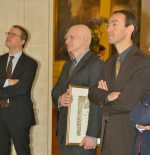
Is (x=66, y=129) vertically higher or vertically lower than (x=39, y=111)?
higher

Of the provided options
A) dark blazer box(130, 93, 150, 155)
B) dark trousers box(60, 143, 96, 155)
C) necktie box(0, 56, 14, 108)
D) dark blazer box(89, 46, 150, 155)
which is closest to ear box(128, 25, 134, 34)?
dark blazer box(89, 46, 150, 155)

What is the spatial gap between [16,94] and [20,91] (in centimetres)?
6

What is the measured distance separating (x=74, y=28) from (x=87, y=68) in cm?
44

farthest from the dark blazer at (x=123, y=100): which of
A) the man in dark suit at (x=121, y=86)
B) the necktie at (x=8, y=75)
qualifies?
the necktie at (x=8, y=75)

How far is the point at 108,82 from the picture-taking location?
3.38 m

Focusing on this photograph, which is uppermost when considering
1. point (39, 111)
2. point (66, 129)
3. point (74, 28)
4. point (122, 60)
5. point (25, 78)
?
point (74, 28)

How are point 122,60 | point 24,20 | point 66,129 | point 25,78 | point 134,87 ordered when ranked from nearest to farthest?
point 134,87, point 122,60, point 66,129, point 25,78, point 24,20

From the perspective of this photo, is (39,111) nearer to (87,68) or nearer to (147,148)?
(87,68)

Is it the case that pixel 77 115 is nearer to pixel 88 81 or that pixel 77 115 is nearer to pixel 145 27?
pixel 88 81

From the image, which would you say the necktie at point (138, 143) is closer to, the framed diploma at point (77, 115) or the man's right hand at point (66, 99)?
the framed diploma at point (77, 115)

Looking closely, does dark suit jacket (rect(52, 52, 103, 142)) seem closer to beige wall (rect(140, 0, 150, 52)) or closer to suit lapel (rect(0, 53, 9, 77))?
suit lapel (rect(0, 53, 9, 77))

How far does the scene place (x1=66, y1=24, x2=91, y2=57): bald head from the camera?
3.75m

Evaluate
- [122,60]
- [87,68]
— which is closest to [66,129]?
[87,68]

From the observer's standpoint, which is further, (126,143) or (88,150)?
(88,150)
